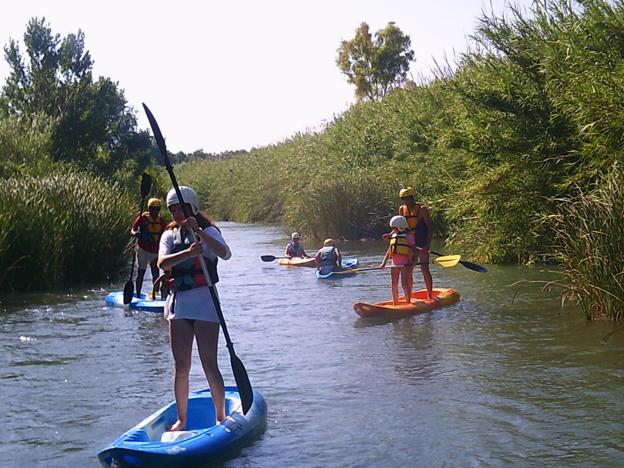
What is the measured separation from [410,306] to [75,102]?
73.5 feet

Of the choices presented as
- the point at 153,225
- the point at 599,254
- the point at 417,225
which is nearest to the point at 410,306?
the point at 417,225

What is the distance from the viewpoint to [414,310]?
12.3 m

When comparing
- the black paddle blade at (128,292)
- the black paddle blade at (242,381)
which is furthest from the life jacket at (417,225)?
the black paddle blade at (242,381)

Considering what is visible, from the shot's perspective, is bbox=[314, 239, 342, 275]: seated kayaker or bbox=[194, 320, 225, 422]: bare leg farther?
bbox=[314, 239, 342, 275]: seated kayaker

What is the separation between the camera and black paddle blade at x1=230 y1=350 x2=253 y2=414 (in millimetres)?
6406

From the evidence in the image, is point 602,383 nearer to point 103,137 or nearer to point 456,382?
point 456,382

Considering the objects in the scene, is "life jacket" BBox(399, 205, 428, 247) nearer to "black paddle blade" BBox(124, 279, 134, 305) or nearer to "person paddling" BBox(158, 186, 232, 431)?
"black paddle blade" BBox(124, 279, 134, 305)

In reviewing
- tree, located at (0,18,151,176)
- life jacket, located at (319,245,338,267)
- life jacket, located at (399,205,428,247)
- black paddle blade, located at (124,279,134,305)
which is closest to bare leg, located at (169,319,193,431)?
life jacket, located at (399,205,428,247)

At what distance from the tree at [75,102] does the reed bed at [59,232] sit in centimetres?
1226

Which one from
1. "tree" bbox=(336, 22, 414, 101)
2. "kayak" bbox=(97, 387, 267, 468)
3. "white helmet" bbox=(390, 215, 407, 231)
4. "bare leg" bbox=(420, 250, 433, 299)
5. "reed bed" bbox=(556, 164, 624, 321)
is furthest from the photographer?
"tree" bbox=(336, 22, 414, 101)

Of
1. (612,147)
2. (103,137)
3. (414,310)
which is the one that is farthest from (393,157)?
(414,310)

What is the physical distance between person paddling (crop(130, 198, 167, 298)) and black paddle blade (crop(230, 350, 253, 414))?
7.11m

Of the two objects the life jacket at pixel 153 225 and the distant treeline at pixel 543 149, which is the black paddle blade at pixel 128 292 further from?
the distant treeline at pixel 543 149

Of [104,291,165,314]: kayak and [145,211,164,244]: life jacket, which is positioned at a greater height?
[145,211,164,244]: life jacket
